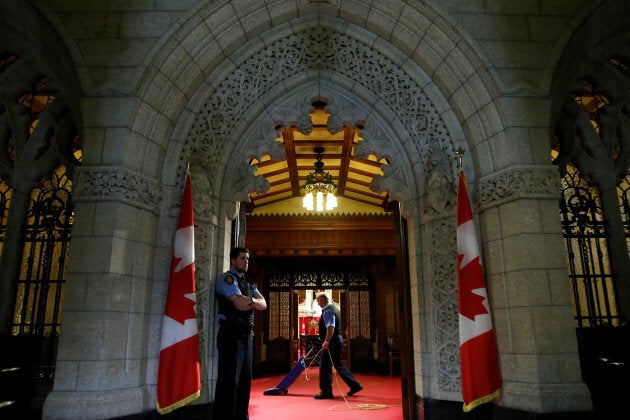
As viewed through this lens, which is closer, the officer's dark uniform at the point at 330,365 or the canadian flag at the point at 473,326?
the canadian flag at the point at 473,326

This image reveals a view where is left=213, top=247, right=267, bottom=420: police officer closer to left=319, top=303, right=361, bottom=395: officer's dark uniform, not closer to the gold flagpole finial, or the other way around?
the gold flagpole finial

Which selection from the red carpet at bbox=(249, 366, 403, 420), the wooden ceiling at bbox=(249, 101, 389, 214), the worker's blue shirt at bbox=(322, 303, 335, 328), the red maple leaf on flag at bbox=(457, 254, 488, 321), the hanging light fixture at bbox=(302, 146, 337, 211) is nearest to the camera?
the red maple leaf on flag at bbox=(457, 254, 488, 321)

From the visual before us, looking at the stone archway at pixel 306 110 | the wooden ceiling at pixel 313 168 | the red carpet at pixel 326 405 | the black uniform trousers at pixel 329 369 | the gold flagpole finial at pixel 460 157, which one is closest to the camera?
the gold flagpole finial at pixel 460 157

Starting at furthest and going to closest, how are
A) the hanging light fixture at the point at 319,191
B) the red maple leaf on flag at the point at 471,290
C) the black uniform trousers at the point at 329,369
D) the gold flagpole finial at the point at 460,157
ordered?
the hanging light fixture at the point at 319,191, the black uniform trousers at the point at 329,369, the gold flagpole finial at the point at 460,157, the red maple leaf on flag at the point at 471,290

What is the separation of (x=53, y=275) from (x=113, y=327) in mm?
1488

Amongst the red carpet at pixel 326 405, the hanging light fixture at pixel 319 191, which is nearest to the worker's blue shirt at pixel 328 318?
the red carpet at pixel 326 405

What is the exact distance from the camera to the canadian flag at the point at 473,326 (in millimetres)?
3154

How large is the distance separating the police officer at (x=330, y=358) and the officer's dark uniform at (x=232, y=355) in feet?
8.41

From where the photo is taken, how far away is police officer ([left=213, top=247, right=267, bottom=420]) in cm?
323

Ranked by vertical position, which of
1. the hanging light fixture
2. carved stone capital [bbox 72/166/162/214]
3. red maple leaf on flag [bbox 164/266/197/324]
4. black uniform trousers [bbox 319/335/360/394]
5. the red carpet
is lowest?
the red carpet

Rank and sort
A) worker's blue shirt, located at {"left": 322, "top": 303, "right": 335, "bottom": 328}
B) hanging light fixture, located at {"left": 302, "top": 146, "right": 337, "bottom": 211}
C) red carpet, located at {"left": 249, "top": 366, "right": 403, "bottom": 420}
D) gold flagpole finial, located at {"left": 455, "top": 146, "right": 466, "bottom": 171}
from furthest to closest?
hanging light fixture, located at {"left": 302, "top": 146, "right": 337, "bottom": 211} → worker's blue shirt, located at {"left": 322, "top": 303, "right": 335, "bottom": 328} → red carpet, located at {"left": 249, "top": 366, "right": 403, "bottom": 420} → gold flagpole finial, located at {"left": 455, "top": 146, "right": 466, "bottom": 171}

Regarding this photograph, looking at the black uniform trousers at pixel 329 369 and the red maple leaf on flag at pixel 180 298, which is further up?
the red maple leaf on flag at pixel 180 298

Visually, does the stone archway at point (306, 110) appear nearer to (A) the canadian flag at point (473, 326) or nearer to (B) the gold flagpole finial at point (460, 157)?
(B) the gold flagpole finial at point (460, 157)

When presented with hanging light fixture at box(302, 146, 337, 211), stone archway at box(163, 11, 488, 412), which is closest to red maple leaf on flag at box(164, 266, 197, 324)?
stone archway at box(163, 11, 488, 412)
